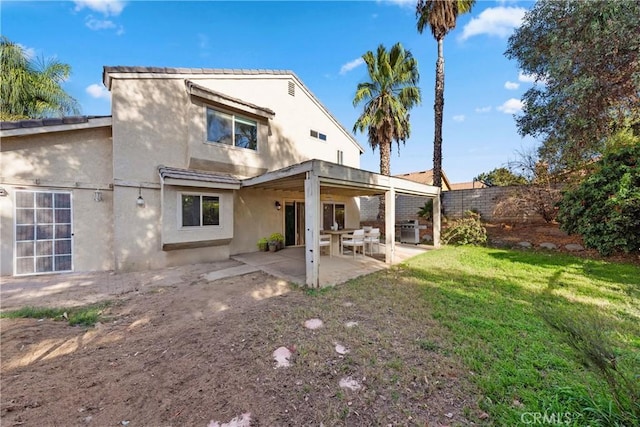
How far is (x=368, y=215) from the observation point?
19.0m

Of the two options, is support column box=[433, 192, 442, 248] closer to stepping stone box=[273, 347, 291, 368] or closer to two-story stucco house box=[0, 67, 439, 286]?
two-story stucco house box=[0, 67, 439, 286]

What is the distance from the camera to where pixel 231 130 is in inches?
392

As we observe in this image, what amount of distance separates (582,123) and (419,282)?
8.51m

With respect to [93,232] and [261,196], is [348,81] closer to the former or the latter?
[261,196]

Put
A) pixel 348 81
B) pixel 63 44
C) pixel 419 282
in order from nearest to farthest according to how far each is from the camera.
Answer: pixel 419 282
pixel 63 44
pixel 348 81

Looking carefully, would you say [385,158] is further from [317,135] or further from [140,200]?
[140,200]

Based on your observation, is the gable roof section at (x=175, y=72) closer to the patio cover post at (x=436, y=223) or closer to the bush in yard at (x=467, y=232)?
the patio cover post at (x=436, y=223)

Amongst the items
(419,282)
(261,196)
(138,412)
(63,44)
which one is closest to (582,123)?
(419,282)

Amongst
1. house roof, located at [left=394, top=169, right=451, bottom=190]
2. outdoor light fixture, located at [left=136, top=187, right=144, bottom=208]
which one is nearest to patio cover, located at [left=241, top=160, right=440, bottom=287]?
outdoor light fixture, located at [left=136, top=187, right=144, bottom=208]

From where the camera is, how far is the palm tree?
1292 cm

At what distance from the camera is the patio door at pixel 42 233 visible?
23.7 ft

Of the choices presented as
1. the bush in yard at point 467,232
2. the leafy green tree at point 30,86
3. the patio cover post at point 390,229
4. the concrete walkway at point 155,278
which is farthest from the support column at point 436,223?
the leafy green tree at point 30,86

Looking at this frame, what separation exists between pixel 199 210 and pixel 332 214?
25.4 feet

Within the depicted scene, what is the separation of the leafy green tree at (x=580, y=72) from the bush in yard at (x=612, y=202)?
107 centimetres
